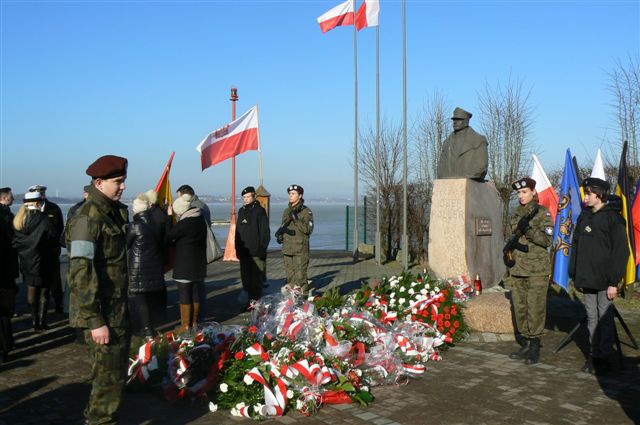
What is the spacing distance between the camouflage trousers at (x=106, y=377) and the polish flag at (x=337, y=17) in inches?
585

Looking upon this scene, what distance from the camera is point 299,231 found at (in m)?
9.96

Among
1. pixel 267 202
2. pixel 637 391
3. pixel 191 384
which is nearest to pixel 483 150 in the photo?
pixel 637 391

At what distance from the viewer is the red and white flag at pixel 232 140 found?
47.6ft

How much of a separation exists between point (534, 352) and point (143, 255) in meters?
4.82

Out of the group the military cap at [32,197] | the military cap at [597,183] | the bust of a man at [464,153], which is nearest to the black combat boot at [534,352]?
the military cap at [597,183]

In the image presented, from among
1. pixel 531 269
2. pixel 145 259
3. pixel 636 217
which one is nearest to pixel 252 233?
pixel 145 259

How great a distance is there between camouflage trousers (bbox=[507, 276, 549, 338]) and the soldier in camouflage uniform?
454 centimetres

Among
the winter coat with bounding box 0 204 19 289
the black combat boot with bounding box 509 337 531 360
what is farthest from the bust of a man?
the winter coat with bounding box 0 204 19 289

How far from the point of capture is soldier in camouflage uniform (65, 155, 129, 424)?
12.8ft

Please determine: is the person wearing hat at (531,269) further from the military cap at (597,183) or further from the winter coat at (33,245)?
the winter coat at (33,245)

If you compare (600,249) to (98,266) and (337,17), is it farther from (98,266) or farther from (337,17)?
(337,17)

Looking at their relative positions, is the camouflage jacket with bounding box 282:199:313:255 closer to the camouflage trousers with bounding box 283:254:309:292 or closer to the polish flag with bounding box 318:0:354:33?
the camouflage trousers with bounding box 283:254:309:292

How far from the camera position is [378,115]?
57.0ft

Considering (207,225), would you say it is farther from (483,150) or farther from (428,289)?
(483,150)
